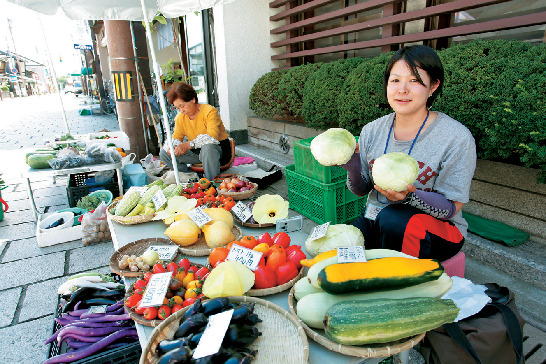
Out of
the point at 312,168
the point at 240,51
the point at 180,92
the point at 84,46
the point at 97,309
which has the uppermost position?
the point at 84,46

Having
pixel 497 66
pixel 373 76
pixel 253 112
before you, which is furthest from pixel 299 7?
pixel 497 66

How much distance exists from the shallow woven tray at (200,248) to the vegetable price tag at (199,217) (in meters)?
0.15

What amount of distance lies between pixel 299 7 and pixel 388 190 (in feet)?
17.2

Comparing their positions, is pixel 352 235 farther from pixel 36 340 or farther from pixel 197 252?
pixel 36 340

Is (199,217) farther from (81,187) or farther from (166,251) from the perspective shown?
(81,187)

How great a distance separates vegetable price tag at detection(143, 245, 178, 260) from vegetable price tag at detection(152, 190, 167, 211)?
679 millimetres

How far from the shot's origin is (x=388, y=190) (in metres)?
1.83

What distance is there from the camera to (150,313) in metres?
1.51

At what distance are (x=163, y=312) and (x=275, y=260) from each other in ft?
2.03

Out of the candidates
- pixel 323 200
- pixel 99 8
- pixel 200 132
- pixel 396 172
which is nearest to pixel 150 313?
pixel 396 172

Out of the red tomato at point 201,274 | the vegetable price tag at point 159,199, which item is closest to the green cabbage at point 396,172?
the red tomato at point 201,274

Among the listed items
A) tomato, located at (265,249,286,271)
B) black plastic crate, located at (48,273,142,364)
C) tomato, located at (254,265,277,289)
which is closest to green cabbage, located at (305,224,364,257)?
tomato, located at (265,249,286,271)

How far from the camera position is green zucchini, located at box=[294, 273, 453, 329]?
1.39 metres

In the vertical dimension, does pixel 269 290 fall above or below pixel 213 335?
below
